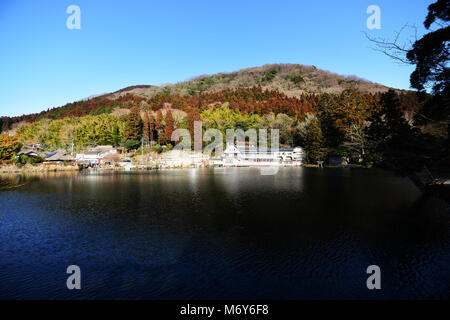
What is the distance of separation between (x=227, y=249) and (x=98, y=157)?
41076 millimetres

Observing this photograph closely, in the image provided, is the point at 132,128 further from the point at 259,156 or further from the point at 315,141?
the point at 315,141

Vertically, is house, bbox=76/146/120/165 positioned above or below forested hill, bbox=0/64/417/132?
below

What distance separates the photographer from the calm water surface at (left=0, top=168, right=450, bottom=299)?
5145 mm

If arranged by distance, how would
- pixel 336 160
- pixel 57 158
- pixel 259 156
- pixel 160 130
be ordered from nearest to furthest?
pixel 57 158 → pixel 336 160 → pixel 160 130 → pixel 259 156

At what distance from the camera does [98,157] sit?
1687 inches

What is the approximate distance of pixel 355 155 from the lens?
37.8 metres

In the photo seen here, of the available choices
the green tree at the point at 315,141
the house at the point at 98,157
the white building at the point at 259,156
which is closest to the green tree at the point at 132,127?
the house at the point at 98,157

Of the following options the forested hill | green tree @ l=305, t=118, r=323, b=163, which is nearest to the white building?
green tree @ l=305, t=118, r=323, b=163

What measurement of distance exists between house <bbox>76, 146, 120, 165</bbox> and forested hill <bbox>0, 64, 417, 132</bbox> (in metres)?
22.5

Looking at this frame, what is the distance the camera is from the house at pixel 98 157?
41.4 m

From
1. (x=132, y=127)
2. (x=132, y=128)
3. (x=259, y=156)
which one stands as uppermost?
(x=132, y=127)

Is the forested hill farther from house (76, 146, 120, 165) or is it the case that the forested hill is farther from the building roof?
the building roof
